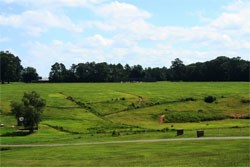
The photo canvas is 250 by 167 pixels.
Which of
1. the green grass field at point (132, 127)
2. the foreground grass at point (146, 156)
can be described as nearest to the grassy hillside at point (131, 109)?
the green grass field at point (132, 127)

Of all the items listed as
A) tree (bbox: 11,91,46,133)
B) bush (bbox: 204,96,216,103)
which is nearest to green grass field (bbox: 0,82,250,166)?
bush (bbox: 204,96,216,103)

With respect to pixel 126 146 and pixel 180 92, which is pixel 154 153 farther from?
pixel 180 92

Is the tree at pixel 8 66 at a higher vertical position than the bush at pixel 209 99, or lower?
higher

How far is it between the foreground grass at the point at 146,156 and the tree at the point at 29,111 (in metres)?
26.3

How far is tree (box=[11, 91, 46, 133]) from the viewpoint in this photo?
66250 millimetres

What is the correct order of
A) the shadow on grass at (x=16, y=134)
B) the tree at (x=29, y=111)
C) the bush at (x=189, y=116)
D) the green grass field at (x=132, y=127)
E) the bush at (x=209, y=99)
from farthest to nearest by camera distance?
the bush at (x=209, y=99) → the bush at (x=189, y=116) → the tree at (x=29, y=111) → the shadow on grass at (x=16, y=134) → the green grass field at (x=132, y=127)

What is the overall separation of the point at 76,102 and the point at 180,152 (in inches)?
2603

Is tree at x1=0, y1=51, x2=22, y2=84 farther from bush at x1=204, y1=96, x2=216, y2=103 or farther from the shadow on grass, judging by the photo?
the shadow on grass

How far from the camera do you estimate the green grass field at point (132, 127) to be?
31000 millimetres

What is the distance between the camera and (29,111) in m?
66.2

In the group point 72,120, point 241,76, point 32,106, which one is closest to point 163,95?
point 72,120

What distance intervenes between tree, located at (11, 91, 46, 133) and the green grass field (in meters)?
1.83

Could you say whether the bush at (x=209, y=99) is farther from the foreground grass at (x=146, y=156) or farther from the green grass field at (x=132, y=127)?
the foreground grass at (x=146, y=156)

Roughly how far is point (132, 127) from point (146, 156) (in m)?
40.1
